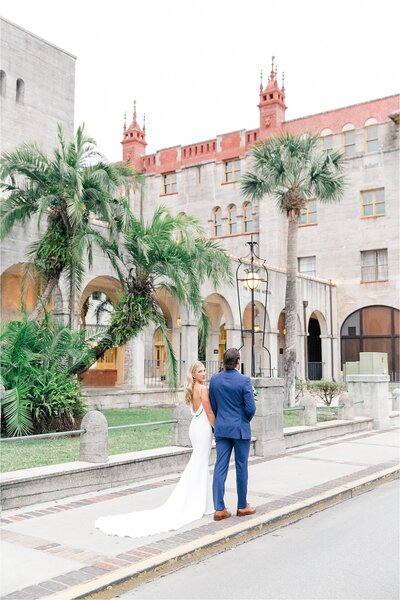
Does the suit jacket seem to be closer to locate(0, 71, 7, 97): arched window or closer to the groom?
the groom

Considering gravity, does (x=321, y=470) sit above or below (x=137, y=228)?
below

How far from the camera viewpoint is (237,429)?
24.7 feet

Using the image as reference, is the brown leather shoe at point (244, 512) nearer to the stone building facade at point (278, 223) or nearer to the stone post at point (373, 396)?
the stone post at point (373, 396)

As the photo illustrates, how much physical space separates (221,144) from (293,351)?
25.9 m

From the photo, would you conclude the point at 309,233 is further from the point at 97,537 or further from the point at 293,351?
the point at 97,537

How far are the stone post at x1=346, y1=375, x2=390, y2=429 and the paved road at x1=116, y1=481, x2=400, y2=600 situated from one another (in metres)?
11.6

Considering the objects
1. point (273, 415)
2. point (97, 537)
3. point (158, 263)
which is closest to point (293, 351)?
point (158, 263)

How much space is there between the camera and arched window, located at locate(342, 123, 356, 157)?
41.9 meters

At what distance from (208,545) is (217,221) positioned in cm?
4038

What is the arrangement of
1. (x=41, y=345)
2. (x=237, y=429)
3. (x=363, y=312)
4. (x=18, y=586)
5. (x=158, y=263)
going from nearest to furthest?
(x=18, y=586), (x=237, y=429), (x=41, y=345), (x=158, y=263), (x=363, y=312)

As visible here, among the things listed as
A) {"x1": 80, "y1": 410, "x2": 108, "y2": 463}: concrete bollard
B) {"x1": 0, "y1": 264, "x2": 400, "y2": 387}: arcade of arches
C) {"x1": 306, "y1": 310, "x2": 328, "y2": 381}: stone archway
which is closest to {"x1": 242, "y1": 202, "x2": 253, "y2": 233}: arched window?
{"x1": 0, "y1": 264, "x2": 400, "y2": 387}: arcade of arches

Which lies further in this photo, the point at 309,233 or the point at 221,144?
the point at 221,144

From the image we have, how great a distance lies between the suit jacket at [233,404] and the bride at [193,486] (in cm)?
17

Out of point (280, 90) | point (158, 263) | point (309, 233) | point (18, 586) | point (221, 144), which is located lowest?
point (18, 586)
